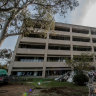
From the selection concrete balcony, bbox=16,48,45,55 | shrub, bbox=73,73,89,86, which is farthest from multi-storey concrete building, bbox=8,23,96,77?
shrub, bbox=73,73,89,86

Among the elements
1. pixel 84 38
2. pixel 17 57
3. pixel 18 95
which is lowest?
pixel 18 95

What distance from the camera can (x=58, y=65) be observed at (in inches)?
971

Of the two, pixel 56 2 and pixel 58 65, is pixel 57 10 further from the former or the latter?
pixel 58 65

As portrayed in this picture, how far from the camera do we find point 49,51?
25.2 metres

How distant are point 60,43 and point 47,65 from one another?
7019mm

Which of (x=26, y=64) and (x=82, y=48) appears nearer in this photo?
(x=26, y=64)

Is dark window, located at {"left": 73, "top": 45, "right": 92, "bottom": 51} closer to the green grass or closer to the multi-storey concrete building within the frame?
the multi-storey concrete building

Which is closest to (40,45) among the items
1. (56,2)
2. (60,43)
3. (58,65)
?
(60,43)

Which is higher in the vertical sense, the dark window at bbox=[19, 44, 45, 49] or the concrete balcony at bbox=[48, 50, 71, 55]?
the dark window at bbox=[19, 44, 45, 49]

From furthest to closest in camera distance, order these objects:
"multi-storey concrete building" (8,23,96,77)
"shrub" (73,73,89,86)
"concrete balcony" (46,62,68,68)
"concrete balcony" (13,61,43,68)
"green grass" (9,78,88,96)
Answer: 1. "concrete balcony" (46,62,68,68)
2. "multi-storey concrete building" (8,23,96,77)
3. "concrete balcony" (13,61,43,68)
4. "shrub" (73,73,89,86)
5. "green grass" (9,78,88,96)

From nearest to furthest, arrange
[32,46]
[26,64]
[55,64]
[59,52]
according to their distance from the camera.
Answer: [26,64] < [55,64] < [59,52] < [32,46]

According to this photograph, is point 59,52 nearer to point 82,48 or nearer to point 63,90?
point 82,48

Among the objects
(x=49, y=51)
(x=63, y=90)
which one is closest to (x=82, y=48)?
(x=49, y=51)

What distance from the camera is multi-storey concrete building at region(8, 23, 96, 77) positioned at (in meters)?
23.3
